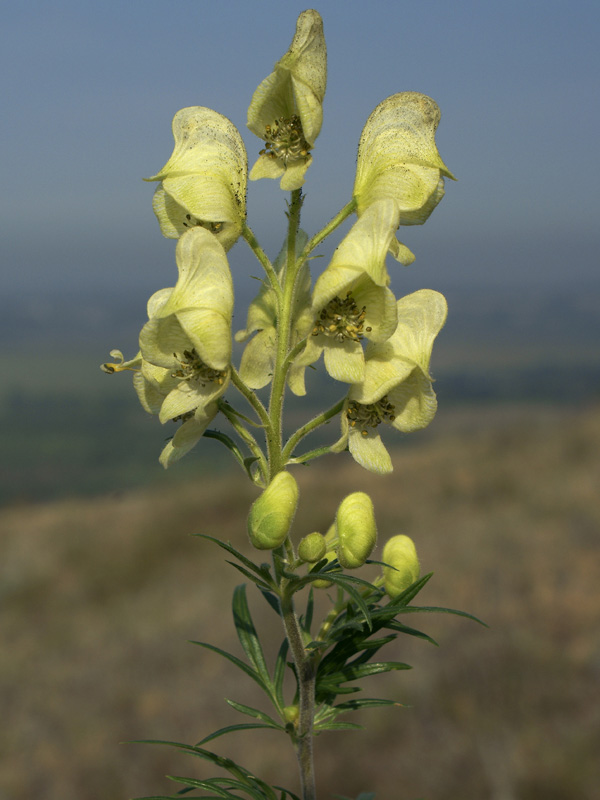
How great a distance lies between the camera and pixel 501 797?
8500mm

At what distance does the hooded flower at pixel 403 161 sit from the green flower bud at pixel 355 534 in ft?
2.25

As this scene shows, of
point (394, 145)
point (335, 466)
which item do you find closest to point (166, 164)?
point (394, 145)

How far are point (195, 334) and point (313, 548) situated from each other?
61 centimetres

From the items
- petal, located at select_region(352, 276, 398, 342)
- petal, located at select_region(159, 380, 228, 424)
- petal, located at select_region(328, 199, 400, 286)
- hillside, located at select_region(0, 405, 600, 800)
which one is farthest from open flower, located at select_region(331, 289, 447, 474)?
hillside, located at select_region(0, 405, 600, 800)

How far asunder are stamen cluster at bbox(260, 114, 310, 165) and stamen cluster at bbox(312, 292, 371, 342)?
43 centimetres

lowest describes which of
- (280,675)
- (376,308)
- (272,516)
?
(280,675)

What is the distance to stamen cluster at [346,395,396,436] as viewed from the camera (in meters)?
1.87

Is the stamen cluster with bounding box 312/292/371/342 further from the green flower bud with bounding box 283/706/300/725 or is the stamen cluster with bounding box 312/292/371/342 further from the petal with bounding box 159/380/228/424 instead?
the green flower bud with bounding box 283/706/300/725

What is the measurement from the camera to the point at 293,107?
1.88m

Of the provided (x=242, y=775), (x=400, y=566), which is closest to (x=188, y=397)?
(x=400, y=566)

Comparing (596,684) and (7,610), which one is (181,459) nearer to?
(596,684)

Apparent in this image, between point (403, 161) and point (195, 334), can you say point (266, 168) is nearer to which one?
point (403, 161)

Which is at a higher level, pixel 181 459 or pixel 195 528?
pixel 195 528

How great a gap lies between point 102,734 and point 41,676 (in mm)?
2561
